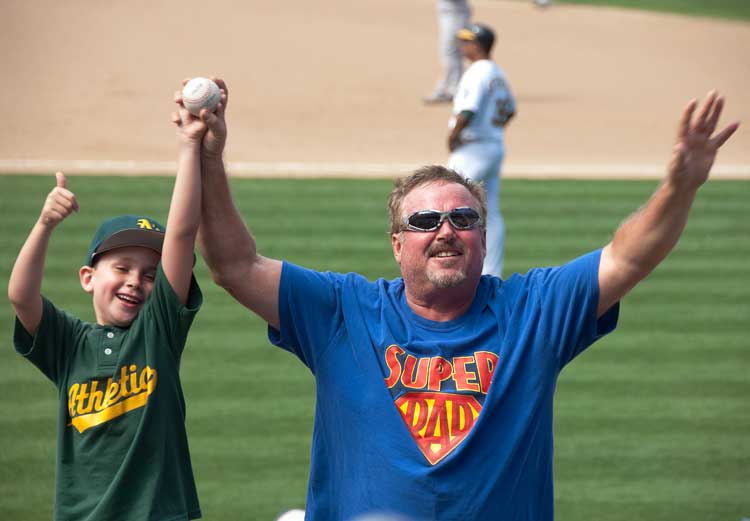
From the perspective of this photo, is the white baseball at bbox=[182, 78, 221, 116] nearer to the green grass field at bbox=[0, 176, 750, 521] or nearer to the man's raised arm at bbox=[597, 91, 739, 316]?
the man's raised arm at bbox=[597, 91, 739, 316]

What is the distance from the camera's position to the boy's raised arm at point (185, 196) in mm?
3059

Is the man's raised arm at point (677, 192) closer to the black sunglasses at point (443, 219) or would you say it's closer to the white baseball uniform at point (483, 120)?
the black sunglasses at point (443, 219)

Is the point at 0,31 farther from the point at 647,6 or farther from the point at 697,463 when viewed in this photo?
the point at 697,463

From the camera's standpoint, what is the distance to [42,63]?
19.6 meters

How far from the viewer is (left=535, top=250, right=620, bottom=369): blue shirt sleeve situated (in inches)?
122

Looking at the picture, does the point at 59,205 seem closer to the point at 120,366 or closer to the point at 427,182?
the point at 120,366

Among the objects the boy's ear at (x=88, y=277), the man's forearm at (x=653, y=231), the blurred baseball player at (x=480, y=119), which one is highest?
the blurred baseball player at (x=480, y=119)

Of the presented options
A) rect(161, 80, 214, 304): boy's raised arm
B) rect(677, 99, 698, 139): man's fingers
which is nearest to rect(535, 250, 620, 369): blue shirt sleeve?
rect(677, 99, 698, 139): man's fingers

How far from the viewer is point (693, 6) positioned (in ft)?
86.8

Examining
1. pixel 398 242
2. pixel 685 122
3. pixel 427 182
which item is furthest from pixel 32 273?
pixel 685 122

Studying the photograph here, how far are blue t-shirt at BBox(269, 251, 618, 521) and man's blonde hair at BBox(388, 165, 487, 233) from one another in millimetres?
248

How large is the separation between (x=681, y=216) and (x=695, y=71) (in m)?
19.5

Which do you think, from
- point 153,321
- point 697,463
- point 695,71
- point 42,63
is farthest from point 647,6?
point 153,321

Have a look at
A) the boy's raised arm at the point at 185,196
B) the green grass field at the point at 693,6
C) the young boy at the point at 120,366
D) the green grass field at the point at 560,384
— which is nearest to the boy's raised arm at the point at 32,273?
the young boy at the point at 120,366
